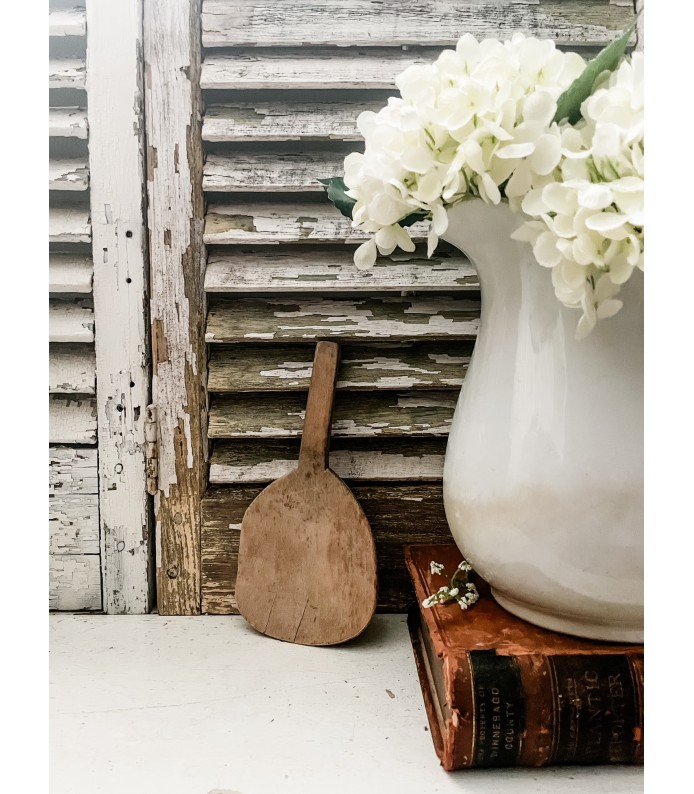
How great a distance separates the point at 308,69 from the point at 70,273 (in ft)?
1.34

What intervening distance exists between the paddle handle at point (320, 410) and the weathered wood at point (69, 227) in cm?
34

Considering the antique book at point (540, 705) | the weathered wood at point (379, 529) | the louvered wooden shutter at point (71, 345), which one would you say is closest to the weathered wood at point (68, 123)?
the louvered wooden shutter at point (71, 345)

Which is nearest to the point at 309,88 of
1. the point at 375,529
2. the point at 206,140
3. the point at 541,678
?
the point at 206,140

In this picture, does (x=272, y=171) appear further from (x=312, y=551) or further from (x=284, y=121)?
(x=312, y=551)

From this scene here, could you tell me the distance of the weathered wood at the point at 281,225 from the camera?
89 cm

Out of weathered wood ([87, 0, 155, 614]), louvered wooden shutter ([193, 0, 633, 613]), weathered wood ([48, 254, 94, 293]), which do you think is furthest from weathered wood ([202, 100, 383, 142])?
weathered wood ([48, 254, 94, 293])

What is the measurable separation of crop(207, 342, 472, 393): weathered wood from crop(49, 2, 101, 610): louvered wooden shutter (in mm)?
187

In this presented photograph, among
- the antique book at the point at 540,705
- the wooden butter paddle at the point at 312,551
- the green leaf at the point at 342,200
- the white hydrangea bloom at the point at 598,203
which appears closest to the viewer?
the white hydrangea bloom at the point at 598,203

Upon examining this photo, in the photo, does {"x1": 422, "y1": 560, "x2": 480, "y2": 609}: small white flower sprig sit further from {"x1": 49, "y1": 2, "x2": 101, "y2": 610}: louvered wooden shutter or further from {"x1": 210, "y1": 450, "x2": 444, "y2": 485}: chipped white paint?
{"x1": 49, "y1": 2, "x2": 101, "y2": 610}: louvered wooden shutter

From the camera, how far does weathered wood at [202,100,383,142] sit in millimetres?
873

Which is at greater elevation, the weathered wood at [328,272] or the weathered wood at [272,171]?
the weathered wood at [272,171]

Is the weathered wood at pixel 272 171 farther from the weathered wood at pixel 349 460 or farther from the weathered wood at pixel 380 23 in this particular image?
the weathered wood at pixel 349 460
